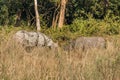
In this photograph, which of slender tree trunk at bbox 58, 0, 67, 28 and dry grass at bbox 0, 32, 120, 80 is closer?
dry grass at bbox 0, 32, 120, 80

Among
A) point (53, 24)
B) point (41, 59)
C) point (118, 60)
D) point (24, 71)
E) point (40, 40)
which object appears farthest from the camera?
point (53, 24)

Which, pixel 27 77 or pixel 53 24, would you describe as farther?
pixel 53 24

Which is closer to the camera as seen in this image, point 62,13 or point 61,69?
point 61,69

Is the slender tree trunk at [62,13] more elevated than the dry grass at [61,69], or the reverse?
the dry grass at [61,69]

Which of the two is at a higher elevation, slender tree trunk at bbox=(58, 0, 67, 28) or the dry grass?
the dry grass

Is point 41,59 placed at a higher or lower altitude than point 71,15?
higher

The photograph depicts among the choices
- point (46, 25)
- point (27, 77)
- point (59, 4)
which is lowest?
point (46, 25)

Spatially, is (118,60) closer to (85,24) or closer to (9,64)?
(9,64)

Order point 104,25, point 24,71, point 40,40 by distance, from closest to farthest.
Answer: point 24,71 → point 40,40 → point 104,25

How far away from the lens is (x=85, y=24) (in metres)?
20.0

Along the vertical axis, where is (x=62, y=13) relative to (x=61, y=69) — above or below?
below

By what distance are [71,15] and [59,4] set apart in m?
1.50

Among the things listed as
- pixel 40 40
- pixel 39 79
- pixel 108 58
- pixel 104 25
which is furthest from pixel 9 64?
pixel 104 25

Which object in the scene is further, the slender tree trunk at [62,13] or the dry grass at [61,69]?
the slender tree trunk at [62,13]
